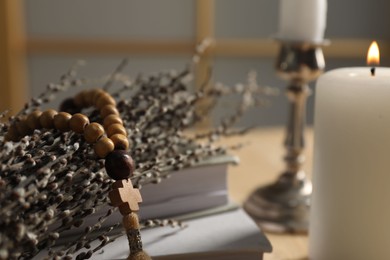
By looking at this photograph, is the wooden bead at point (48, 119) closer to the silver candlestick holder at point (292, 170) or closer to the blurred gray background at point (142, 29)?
the silver candlestick holder at point (292, 170)

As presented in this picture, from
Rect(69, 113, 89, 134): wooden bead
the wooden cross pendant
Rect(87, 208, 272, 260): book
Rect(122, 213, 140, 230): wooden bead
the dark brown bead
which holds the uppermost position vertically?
Rect(69, 113, 89, 134): wooden bead

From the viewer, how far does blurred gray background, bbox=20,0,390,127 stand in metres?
2.21

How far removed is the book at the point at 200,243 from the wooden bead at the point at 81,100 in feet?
0.50

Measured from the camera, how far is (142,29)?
7.41 feet

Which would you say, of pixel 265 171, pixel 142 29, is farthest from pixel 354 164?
pixel 142 29

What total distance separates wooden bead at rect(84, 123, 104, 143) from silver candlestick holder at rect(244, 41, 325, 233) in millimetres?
283

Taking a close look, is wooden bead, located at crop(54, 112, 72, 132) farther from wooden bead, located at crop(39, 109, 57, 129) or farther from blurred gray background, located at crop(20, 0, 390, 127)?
blurred gray background, located at crop(20, 0, 390, 127)

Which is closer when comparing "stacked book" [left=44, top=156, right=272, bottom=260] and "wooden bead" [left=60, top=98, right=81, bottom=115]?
"stacked book" [left=44, top=156, right=272, bottom=260]

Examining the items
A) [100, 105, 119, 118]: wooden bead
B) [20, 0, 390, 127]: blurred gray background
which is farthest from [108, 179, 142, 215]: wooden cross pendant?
[20, 0, 390, 127]: blurred gray background

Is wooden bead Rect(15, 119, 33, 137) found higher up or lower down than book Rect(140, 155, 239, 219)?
higher up

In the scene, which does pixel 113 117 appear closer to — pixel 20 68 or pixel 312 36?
pixel 312 36

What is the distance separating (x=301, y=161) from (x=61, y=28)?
168cm

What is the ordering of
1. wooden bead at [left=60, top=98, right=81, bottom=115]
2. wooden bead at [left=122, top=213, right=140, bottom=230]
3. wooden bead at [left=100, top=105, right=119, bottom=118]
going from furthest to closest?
1. wooden bead at [left=60, top=98, right=81, bottom=115]
2. wooden bead at [left=100, top=105, right=119, bottom=118]
3. wooden bead at [left=122, top=213, right=140, bottom=230]

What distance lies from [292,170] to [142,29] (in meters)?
1.63
